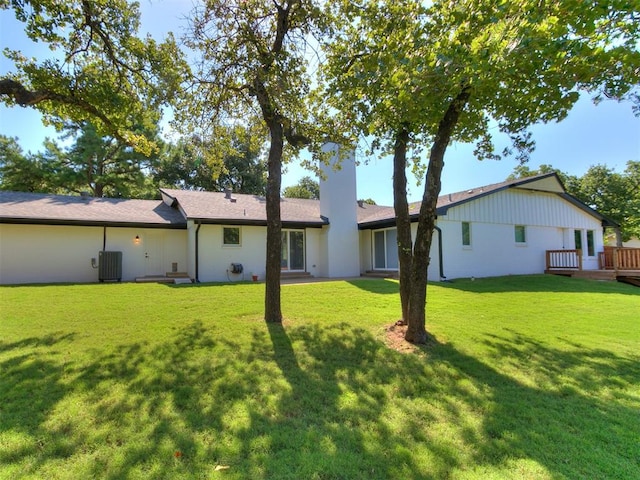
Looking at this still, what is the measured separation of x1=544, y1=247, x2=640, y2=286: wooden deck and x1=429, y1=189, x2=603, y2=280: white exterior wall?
52 cm

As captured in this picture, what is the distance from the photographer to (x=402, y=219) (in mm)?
6078

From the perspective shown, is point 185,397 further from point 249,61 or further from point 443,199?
point 443,199

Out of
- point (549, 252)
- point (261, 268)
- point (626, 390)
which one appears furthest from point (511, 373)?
point (549, 252)

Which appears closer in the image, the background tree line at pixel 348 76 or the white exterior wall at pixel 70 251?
the background tree line at pixel 348 76

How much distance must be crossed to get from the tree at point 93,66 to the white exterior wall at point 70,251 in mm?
6000

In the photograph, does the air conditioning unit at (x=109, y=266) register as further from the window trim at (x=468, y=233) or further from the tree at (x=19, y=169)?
the tree at (x=19, y=169)

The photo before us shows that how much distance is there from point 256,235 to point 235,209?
A: 1624mm

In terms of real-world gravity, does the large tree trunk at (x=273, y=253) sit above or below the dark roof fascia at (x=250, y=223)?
below

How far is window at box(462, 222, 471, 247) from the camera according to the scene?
14227 millimetres

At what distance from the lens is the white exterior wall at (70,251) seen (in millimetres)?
12406

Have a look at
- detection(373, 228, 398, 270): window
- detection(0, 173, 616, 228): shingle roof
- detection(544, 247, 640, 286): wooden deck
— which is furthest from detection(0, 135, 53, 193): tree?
detection(544, 247, 640, 286): wooden deck

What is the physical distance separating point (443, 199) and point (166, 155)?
68.5 ft

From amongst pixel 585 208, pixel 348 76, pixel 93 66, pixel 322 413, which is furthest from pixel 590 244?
pixel 93 66

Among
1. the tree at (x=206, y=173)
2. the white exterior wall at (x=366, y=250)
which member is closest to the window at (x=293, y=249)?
the white exterior wall at (x=366, y=250)
